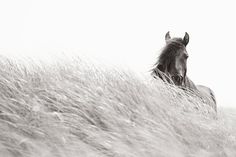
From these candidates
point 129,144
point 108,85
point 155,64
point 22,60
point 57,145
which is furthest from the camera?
point 155,64

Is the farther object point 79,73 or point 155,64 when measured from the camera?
point 155,64

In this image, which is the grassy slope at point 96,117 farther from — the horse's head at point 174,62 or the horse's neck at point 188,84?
the horse's neck at point 188,84

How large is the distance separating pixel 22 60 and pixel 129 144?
2180 mm

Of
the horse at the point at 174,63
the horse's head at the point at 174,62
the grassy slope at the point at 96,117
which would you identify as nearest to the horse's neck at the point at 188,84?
the horse at the point at 174,63

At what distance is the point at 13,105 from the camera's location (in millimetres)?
4926

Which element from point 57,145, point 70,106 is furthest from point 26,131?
point 70,106

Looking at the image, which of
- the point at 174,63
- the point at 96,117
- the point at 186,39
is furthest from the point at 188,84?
the point at 96,117

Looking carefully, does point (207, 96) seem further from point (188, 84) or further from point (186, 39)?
point (186, 39)

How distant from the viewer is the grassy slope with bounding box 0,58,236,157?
15.1 ft

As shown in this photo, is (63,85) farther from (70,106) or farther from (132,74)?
(132,74)

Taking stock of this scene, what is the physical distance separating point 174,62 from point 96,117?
313cm

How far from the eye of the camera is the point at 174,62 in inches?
316

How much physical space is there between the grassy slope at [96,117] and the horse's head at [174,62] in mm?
1457

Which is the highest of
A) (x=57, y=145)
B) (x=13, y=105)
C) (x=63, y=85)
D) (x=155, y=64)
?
(x=155, y=64)
